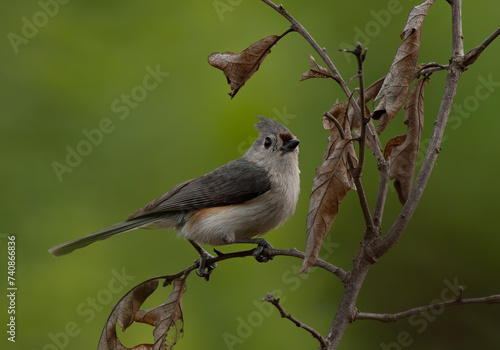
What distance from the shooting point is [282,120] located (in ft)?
9.48

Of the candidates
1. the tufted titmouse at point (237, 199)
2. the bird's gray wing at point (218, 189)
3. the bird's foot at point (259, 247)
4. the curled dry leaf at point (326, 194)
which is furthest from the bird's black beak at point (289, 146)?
the curled dry leaf at point (326, 194)

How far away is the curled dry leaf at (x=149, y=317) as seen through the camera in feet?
5.76

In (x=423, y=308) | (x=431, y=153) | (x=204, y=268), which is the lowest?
(x=423, y=308)

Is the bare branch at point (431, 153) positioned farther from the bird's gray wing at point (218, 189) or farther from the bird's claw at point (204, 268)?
the bird's gray wing at point (218, 189)

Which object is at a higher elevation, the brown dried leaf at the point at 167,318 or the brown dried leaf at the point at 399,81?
the brown dried leaf at the point at 399,81

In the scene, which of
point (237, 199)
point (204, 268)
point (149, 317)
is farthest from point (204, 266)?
point (237, 199)

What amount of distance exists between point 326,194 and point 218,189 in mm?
1333

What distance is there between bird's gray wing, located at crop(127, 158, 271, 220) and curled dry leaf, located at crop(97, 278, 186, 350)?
709 millimetres

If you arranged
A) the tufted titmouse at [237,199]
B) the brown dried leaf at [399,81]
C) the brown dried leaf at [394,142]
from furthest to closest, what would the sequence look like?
the tufted titmouse at [237,199], the brown dried leaf at [394,142], the brown dried leaf at [399,81]

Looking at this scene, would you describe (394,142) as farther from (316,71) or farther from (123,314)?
(123,314)

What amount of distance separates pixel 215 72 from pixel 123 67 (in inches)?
18.8

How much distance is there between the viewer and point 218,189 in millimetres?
2666

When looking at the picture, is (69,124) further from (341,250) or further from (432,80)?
(432,80)

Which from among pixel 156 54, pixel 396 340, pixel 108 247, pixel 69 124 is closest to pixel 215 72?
pixel 156 54
